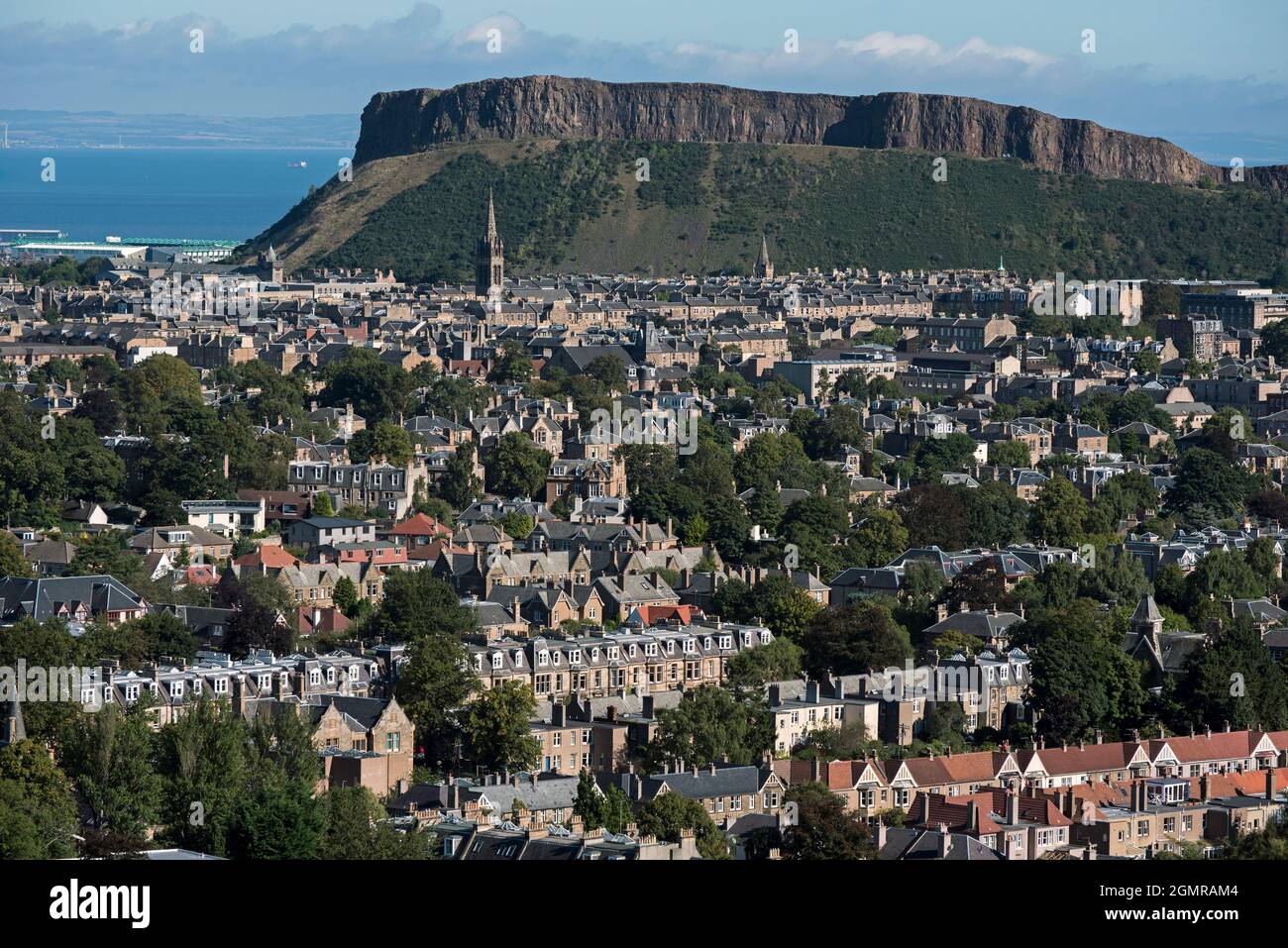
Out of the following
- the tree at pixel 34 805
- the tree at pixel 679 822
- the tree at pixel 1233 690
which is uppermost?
the tree at pixel 34 805

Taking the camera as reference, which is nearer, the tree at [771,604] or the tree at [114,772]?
the tree at [114,772]

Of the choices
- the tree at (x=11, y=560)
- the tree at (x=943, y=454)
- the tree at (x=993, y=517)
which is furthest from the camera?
the tree at (x=943, y=454)

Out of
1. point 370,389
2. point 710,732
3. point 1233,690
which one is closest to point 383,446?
point 370,389

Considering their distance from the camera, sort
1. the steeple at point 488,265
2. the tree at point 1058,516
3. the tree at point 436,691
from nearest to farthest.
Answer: the tree at point 436,691
the tree at point 1058,516
the steeple at point 488,265

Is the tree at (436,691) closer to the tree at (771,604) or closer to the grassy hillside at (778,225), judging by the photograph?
the tree at (771,604)

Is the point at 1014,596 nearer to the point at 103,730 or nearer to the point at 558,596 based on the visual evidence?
the point at 558,596

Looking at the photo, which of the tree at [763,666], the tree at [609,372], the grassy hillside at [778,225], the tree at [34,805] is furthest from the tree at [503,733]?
the grassy hillside at [778,225]
